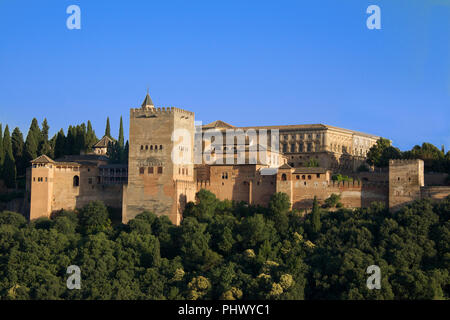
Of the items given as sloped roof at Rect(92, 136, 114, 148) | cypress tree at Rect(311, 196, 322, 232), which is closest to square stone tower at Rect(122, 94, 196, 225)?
cypress tree at Rect(311, 196, 322, 232)

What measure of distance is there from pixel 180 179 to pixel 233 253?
7.73 m

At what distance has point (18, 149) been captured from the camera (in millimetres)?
78688

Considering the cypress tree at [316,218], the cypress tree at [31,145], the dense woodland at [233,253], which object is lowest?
the dense woodland at [233,253]

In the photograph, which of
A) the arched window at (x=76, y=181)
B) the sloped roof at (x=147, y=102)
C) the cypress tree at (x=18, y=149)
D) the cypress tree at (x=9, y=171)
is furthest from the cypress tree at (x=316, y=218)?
the cypress tree at (x=18, y=149)

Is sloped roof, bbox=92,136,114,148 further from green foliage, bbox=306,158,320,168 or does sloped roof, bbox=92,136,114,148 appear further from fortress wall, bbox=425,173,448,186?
fortress wall, bbox=425,173,448,186

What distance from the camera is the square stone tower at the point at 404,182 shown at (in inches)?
2333

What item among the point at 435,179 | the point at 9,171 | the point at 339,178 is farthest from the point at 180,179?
the point at 435,179

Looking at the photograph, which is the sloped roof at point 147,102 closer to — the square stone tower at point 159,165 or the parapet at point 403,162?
the square stone tower at point 159,165

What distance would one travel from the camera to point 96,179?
65938mm

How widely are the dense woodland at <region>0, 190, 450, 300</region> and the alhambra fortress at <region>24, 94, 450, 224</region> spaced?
3.78 ft

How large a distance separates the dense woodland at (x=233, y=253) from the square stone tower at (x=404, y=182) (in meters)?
1.05
